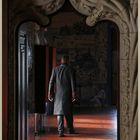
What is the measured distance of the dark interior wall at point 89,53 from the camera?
372 inches

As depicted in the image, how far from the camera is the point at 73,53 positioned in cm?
980

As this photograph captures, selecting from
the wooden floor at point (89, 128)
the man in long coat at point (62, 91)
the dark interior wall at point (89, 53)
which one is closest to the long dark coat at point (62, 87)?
the man in long coat at point (62, 91)

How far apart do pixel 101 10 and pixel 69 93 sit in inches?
94.0

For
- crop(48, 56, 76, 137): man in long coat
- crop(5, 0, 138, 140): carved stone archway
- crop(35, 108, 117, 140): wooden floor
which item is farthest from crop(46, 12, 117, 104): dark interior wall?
crop(5, 0, 138, 140): carved stone archway

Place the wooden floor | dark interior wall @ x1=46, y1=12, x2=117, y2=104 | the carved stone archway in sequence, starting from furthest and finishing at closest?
1. dark interior wall @ x1=46, y1=12, x2=117, y2=104
2. the wooden floor
3. the carved stone archway

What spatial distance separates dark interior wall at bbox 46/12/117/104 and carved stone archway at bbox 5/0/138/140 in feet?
20.9

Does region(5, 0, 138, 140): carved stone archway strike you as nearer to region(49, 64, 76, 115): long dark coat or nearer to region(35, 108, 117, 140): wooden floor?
region(49, 64, 76, 115): long dark coat

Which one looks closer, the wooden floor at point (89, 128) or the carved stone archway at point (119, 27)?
the carved stone archway at point (119, 27)

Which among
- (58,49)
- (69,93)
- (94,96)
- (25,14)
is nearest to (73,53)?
(58,49)

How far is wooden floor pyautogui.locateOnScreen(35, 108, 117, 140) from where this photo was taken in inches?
199

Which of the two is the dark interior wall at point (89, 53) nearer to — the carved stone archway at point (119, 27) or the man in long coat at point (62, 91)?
the man in long coat at point (62, 91)

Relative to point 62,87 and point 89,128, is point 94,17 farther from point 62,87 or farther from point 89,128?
point 89,128

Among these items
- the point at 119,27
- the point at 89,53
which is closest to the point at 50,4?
the point at 119,27

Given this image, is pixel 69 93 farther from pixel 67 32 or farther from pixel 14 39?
pixel 67 32
